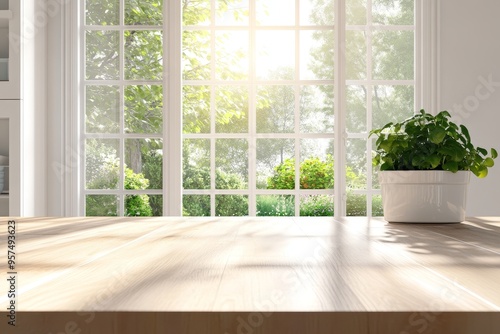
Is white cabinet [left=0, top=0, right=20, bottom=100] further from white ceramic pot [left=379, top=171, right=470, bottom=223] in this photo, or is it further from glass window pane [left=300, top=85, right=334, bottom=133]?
white ceramic pot [left=379, top=171, right=470, bottom=223]

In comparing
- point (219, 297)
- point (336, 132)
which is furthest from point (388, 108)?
point (219, 297)

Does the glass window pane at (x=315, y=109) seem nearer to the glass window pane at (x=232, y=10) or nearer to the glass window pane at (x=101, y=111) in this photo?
the glass window pane at (x=232, y=10)

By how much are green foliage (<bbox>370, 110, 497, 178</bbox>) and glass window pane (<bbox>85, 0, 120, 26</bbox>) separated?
309 centimetres

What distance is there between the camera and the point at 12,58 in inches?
132

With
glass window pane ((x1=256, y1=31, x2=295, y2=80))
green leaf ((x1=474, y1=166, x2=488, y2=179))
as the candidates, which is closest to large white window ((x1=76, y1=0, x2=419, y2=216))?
glass window pane ((x1=256, y1=31, x2=295, y2=80))

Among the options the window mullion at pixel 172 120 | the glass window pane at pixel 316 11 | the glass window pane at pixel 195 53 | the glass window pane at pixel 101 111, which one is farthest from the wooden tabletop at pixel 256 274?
the glass window pane at pixel 316 11

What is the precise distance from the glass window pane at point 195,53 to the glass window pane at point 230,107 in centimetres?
27

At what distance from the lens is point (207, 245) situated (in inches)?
30.3

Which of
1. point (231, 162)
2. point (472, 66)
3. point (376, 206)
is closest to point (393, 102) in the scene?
point (472, 66)

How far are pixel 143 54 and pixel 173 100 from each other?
0.39 meters

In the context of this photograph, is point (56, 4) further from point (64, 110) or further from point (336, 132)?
point (336, 132)

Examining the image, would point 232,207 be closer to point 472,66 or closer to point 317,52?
point 317,52

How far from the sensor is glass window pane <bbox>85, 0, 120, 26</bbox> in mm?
3961

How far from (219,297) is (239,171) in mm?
4121
